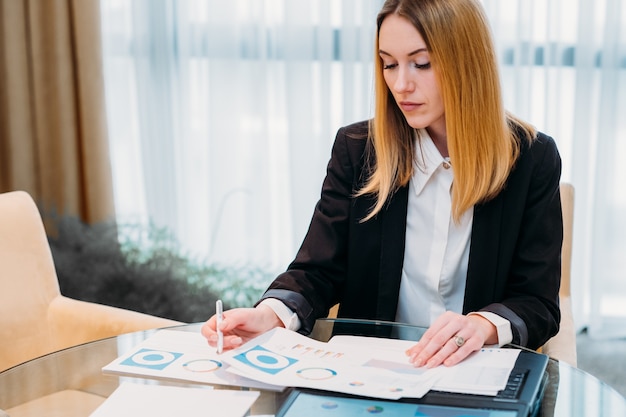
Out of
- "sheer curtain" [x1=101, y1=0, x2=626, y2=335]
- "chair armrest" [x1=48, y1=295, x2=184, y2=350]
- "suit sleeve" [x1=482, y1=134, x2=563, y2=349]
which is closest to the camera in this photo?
"suit sleeve" [x1=482, y1=134, x2=563, y2=349]

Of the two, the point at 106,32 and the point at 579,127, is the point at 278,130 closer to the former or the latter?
the point at 106,32

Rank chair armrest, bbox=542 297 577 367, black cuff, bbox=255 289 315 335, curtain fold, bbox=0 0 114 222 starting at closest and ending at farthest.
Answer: black cuff, bbox=255 289 315 335 → chair armrest, bbox=542 297 577 367 → curtain fold, bbox=0 0 114 222

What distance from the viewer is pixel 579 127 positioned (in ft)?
12.2

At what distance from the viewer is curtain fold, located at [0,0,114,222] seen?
3.89 meters

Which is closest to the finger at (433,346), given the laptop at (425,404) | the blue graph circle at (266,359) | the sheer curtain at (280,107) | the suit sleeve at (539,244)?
the laptop at (425,404)

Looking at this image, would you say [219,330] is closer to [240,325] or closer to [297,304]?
[240,325]

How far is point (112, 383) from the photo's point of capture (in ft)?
5.27

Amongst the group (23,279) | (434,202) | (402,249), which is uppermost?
(434,202)

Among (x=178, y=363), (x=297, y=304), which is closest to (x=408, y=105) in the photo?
(x=297, y=304)

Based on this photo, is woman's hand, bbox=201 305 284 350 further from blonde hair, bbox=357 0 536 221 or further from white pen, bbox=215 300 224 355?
blonde hair, bbox=357 0 536 221

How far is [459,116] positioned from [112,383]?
913 millimetres

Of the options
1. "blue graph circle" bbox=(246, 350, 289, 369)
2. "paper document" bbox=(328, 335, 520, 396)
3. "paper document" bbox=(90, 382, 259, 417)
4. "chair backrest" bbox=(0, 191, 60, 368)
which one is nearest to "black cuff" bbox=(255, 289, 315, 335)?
"paper document" bbox=(328, 335, 520, 396)

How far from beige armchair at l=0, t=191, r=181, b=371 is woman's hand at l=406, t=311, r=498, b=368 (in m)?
0.94

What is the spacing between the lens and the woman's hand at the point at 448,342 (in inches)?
62.2
